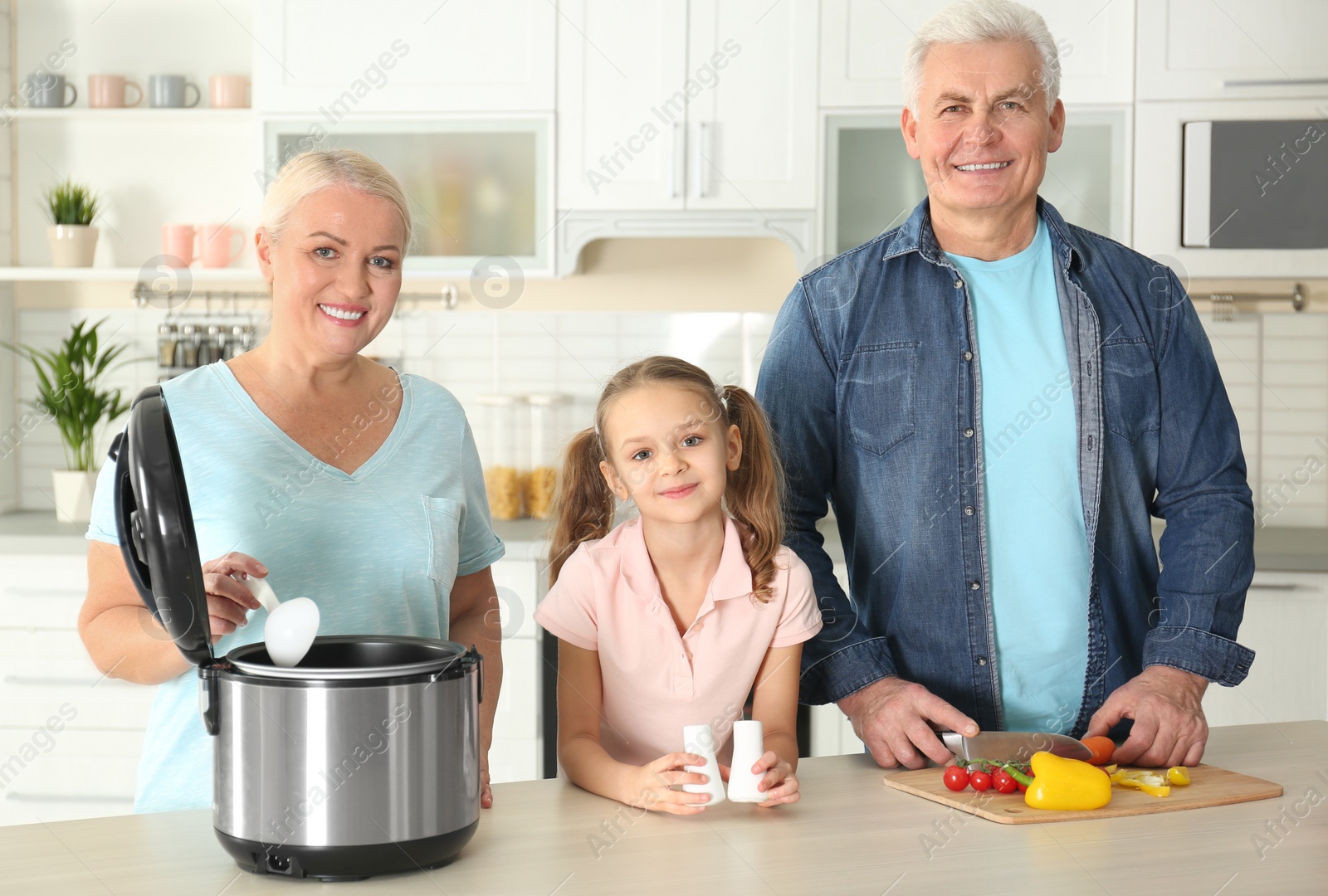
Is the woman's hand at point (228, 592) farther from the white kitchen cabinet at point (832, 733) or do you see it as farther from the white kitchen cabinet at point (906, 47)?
the white kitchen cabinet at point (906, 47)

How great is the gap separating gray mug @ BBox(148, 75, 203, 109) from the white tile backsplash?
1.80ft

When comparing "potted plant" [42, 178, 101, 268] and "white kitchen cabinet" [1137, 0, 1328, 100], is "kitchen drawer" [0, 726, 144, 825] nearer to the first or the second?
"potted plant" [42, 178, 101, 268]

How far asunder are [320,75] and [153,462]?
2325 mm

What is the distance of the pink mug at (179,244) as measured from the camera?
119 inches

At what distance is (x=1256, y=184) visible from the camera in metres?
2.73

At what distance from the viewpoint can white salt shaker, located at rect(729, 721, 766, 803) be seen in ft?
3.41

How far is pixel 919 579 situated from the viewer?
1367mm

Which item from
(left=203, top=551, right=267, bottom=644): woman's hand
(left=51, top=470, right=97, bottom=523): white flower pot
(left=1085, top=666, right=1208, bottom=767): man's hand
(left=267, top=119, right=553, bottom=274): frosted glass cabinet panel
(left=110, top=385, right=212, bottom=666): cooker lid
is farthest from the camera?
(left=51, top=470, right=97, bottom=523): white flower pot

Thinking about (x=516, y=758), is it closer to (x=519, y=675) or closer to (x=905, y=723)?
(x=519, y=675)

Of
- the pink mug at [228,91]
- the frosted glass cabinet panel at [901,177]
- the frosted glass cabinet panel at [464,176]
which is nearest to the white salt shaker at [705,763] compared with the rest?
the frosted glass cabinet panel at [901,177]

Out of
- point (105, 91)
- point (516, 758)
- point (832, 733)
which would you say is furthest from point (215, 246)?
point (832, 733)

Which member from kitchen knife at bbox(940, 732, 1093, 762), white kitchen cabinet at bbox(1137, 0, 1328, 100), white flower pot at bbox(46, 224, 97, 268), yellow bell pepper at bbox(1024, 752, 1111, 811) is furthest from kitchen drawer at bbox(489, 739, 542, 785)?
white kitchen cabinet at bbox(1137, 0, 1328, 100)

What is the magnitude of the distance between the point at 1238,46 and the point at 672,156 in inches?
51.8

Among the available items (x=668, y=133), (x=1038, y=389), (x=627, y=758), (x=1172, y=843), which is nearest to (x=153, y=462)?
(x=627, y=758)
